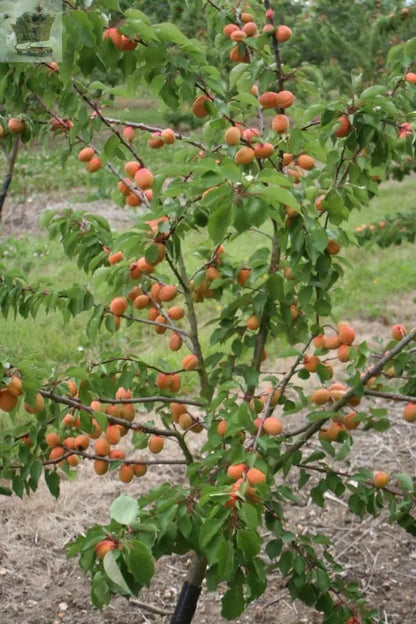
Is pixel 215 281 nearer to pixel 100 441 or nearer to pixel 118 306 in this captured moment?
pixel 118 306

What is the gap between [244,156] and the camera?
156 centimetres

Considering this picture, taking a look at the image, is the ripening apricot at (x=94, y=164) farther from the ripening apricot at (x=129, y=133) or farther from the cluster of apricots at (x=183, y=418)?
the cluster of apricots at (x=183, y=418)

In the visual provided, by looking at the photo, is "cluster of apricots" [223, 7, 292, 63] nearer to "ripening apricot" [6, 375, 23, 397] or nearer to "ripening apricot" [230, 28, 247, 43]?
"ripening apricot" [230, 28, 247, 43]

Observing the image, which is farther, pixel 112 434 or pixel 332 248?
pixel 112 434

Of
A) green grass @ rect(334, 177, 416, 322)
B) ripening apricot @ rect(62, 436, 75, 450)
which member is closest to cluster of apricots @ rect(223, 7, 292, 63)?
ripening apricot @ rect(62, 436, 75, 450)

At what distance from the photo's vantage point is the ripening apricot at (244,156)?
1554 mm

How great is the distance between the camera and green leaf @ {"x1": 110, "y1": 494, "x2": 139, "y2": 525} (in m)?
1.10

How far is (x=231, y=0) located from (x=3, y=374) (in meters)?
1.45

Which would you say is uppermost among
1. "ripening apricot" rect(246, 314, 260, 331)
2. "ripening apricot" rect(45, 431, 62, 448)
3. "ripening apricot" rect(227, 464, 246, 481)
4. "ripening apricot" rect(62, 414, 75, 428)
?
"ripening apricot" rect(246, 314, 260, 331)

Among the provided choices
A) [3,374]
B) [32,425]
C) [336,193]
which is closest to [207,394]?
[32,425]

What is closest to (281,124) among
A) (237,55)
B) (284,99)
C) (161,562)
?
(284,99)

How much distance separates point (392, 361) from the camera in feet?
6.18

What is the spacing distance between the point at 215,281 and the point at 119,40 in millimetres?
736

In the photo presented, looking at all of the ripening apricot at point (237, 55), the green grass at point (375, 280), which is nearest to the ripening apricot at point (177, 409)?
the ripening apricot at point (237, 55)
